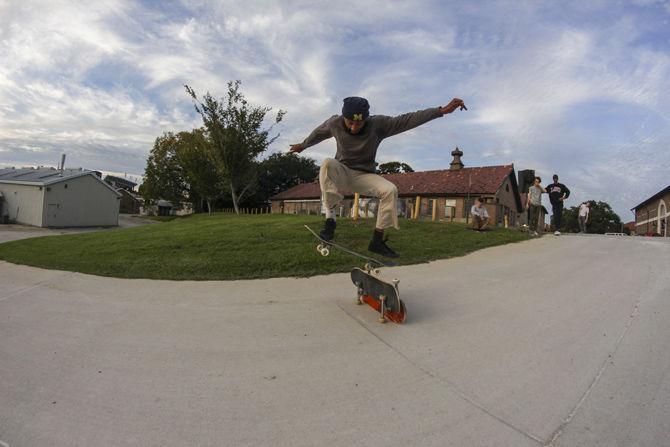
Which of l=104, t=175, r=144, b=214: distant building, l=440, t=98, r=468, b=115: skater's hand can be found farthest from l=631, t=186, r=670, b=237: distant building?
l=104, t=175, r=144, b=214: distant building

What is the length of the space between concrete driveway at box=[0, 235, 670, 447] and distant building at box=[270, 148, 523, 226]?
859 inches

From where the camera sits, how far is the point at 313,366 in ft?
10.2

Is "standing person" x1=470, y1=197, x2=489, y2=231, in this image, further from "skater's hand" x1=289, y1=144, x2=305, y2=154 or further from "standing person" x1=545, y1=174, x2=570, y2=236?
"skater's hand" x1=289, y1=144, x2=305, y2=154

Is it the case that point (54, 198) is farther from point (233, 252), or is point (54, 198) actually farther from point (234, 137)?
point (233, 252)

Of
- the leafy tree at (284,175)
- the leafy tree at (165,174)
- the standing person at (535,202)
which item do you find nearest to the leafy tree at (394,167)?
the leafy tree at (284,175)

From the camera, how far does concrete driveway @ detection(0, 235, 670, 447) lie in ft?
7.47

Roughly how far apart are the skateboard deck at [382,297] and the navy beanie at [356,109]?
199 centimetres

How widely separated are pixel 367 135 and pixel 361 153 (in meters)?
0.25

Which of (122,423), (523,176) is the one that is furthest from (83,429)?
(523,176)

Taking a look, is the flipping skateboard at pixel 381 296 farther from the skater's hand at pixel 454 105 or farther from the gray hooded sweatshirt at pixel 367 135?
the skater's hand at pixel 454 105

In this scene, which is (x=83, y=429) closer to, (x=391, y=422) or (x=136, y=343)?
(x=136, y=343)

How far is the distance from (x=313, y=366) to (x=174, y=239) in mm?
7900

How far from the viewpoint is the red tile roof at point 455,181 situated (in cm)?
2961

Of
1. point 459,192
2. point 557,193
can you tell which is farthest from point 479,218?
point 459,192
